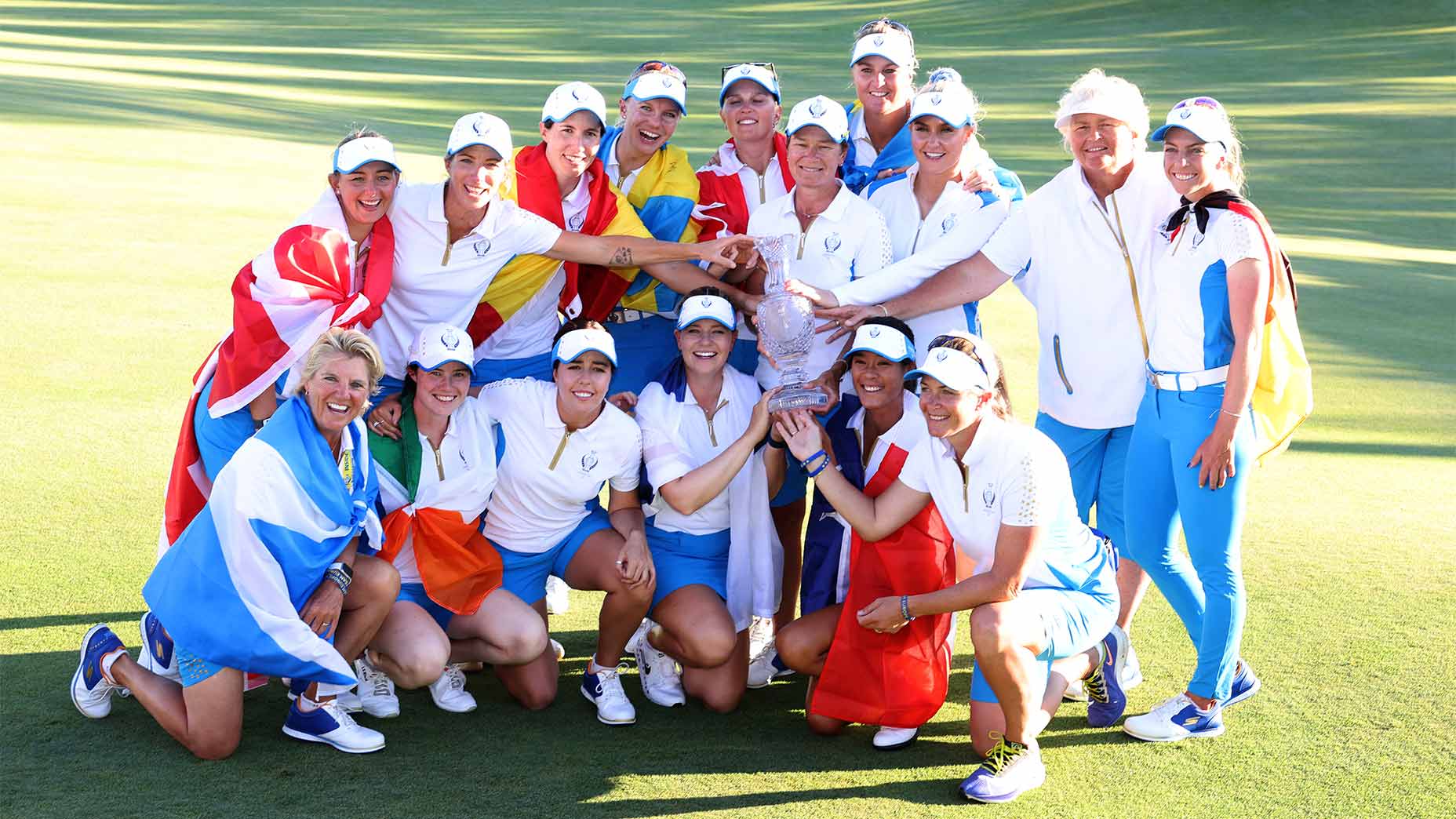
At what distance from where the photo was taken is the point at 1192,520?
4.99 meters

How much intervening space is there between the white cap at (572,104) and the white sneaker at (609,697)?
2.14 m

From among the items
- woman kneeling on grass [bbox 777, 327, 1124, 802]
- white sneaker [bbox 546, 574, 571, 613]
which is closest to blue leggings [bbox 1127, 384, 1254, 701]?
woman kneeling on grass [bbox 777, 327, 1124, 802]

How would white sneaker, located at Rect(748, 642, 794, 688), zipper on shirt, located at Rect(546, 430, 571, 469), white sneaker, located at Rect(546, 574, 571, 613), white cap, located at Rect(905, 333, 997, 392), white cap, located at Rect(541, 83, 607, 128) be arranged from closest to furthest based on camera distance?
1. white cap, located at Rect(905, 333, 997, 392)
2. zipper on shirt, located at Rect(546, 430, 571, 469)
3. white sneaker, located at Rect(748, 642, 794, 688)
4. white cap, located at Rect(541, 83, 607, 128)
5. white sneaker, located at Rect(546, 574, 571, 613)

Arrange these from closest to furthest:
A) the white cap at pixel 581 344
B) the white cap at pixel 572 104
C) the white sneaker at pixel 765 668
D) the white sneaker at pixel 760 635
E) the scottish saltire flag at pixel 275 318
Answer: the scottish saltire flag at pixel 275 318 < the white cap at pixel 581 344 < the white sneaker at pixel 765 668 < the white sneaker at pixel 760 635 < the white cap at pixel 572 104

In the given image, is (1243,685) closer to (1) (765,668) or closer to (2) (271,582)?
(1) (765,668)

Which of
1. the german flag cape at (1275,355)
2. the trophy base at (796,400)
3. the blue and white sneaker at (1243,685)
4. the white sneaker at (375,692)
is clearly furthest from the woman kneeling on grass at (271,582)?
the blue and white sneaker at (1243,685)

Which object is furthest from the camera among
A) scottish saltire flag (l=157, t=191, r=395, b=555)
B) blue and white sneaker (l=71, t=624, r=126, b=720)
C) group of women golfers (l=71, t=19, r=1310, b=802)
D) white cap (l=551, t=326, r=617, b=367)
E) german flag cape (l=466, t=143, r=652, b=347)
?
german flag cape (l=466, t=143, r=652, b=347)

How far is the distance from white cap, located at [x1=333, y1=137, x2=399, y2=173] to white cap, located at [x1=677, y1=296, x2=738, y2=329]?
1.18 meters

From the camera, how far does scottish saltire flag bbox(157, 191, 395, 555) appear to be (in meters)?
5.13

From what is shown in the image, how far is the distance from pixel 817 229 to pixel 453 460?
1.62 meters

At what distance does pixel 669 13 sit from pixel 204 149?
1314 inches

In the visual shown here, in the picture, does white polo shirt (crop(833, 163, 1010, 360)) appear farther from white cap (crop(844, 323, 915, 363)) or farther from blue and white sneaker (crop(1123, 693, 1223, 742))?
blue and white sneaker (crop(1123, 693, 1223, 742))

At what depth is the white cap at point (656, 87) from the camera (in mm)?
6082

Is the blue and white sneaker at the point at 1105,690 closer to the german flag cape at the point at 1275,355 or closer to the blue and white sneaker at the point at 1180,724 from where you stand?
the blue and white sneaker at the point at 1180,724
